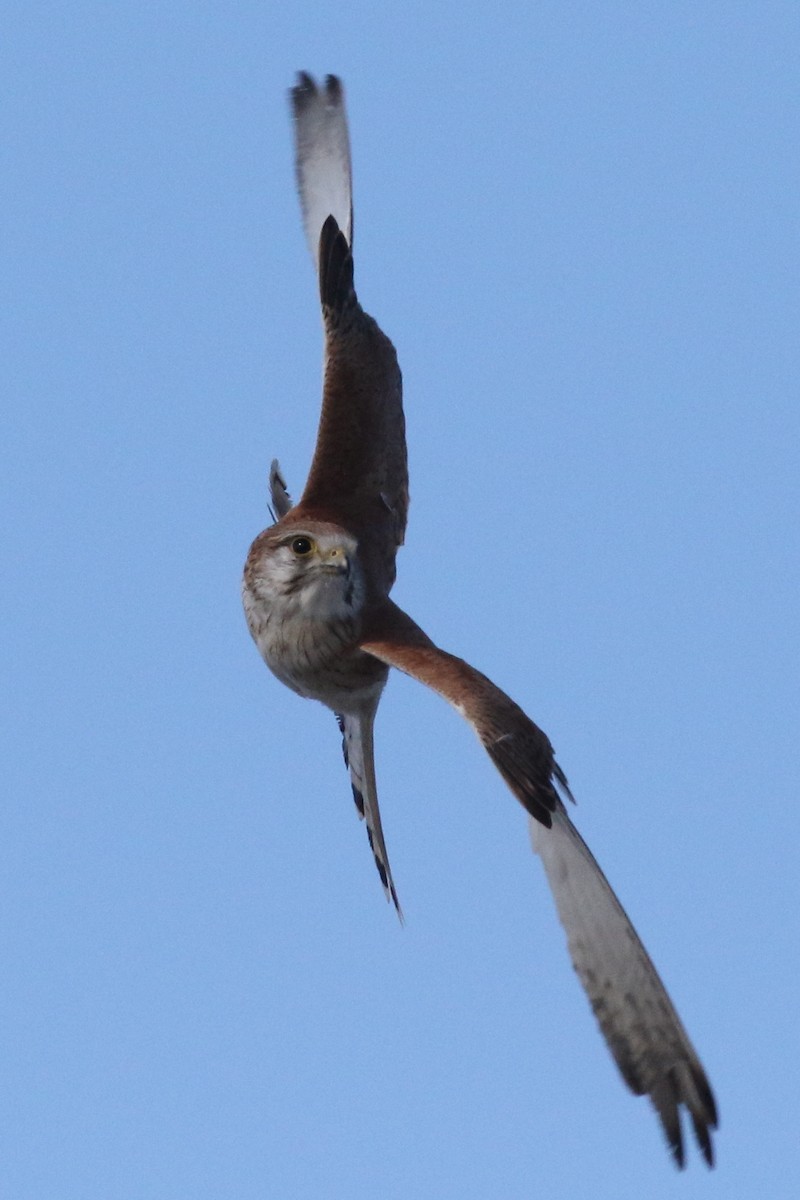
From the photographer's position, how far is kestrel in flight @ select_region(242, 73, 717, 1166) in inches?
424

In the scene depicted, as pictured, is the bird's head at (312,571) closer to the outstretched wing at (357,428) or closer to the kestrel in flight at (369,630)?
the kestrel in flight at (369,630)

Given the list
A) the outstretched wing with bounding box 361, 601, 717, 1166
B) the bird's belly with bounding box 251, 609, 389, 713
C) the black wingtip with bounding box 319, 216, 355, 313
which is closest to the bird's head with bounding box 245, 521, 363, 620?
the bird's belly with bounding box 251, 609, 389, 713

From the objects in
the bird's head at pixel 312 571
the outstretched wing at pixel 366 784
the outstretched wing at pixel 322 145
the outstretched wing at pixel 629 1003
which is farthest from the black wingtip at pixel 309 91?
the outstretched wing at pixel 629 1003

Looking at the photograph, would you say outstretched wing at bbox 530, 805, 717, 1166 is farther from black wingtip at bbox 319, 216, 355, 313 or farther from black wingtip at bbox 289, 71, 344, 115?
black wingtip at bbox 289, 71, 344, 115

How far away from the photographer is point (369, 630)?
13.1 meters

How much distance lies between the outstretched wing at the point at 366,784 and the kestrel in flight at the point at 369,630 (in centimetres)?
1

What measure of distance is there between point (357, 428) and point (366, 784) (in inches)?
100

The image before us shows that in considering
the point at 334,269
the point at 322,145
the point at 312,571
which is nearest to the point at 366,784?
the point at 312,571

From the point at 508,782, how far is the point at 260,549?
3.16 m

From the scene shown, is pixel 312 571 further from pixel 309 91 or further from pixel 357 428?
pixel 309 91

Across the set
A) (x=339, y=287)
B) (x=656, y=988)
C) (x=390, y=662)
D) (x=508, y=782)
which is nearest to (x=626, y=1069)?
(x=656, y=988)

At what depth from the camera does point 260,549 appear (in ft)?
44.2

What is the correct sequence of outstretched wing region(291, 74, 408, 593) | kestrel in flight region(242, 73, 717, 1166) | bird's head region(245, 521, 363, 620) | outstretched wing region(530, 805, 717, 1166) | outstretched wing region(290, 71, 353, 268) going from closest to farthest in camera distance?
outstretched wing region(530, 805, 717, 1166)
kestrel in flight region(242, 73, 717, 1166)
bird's head region(245, 521, 363, 620)
outstretched wing region(291, 74, 408, 593)
outstretched wing region(290, 71, 353, 268)

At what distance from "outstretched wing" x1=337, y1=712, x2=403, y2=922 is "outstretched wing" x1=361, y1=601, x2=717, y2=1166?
9.19ft
